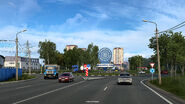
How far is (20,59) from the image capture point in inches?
5133

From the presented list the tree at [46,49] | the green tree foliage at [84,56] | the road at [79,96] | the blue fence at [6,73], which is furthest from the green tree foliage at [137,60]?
the road at [79,96]

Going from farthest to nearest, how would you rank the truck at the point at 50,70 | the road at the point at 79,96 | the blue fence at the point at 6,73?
the truck at the point at 50,70 → the blue fence at the point at 6,73 → the road at the point at 79,96

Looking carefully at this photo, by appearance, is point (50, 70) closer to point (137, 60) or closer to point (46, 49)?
point (46, 49)

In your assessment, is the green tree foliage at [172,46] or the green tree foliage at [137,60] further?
the green tree foliage at [137,60]

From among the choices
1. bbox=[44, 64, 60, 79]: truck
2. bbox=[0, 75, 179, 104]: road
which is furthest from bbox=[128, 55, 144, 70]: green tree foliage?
bbox=[0, 75, 179, 104]: road

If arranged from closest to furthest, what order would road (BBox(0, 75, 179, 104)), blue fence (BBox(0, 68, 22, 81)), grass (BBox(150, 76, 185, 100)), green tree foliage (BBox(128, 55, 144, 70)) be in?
road (BBox(0, 75, 179, 104)) → grass (BBox(150, 76, 185, 100)) → blue fence (BBox(0, 68, 22, 81)) → green tree foliage (BBox(128, 55, 144, 70))

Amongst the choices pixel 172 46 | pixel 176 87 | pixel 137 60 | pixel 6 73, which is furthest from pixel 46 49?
pixel 176 87

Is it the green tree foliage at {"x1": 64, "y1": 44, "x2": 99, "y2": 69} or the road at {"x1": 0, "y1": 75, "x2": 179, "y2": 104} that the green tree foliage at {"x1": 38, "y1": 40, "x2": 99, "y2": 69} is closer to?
the green tree foliage at {"x1": 64, "y1": 44, "x2": 99, "y2": 69}

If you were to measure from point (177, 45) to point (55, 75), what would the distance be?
82.7 ft

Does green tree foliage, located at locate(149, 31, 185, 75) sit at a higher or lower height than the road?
higher

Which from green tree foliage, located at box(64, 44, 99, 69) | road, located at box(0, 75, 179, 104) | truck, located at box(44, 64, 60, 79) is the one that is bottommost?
road, located at box(0, 75, 179, 104)

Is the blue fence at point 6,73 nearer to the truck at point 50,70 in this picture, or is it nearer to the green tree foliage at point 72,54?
the truck at point 50,70

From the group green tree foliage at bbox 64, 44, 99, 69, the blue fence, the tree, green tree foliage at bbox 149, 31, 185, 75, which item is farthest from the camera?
green tree foliage at bbox 64, 44, 99, 69

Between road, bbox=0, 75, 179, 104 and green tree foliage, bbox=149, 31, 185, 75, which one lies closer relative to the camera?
road, bbox=0, 75, 179, 104
